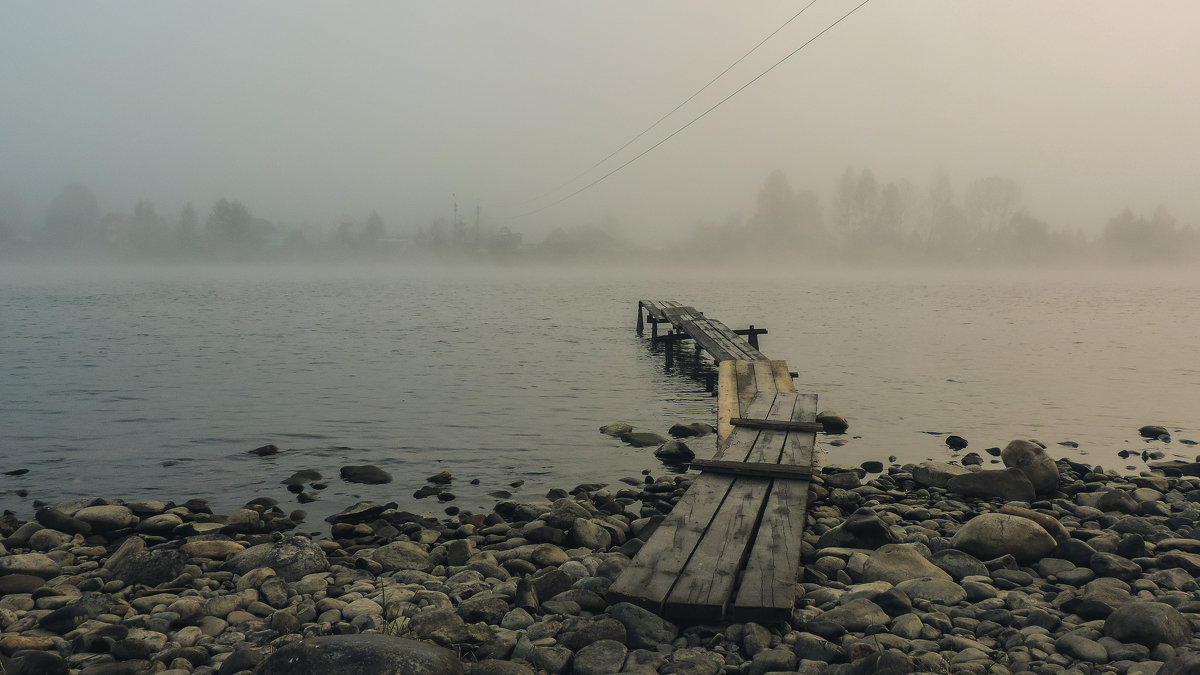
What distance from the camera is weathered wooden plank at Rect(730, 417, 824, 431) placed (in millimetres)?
9680

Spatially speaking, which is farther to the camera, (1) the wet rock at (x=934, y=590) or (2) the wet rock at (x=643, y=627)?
(1) the wet rock at (x=934, y=590)

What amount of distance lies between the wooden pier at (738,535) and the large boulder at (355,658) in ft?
4.45

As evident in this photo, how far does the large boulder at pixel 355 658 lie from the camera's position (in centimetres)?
400

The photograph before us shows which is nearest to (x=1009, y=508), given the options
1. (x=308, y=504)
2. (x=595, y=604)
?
(x=595, y=604)

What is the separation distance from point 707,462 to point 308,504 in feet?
15.5

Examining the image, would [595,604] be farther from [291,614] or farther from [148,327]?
[148,327]

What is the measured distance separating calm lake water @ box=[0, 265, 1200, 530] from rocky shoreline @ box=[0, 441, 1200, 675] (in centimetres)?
201

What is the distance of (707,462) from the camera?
25.5 feet

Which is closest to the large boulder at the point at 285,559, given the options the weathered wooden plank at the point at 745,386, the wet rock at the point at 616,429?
the weathered wooden plank at the point at 745,386

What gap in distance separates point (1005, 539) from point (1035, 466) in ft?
9.98

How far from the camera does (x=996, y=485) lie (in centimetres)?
854

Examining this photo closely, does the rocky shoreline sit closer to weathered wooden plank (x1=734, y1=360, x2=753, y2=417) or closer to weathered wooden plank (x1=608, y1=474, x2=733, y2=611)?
weathered wooden plank (x1=608, y1=474, x2=733, y2=611)

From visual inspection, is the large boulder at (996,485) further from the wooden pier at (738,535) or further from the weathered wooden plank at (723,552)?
the weathered wooden plank at (723,552)

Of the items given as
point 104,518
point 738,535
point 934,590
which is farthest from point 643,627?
point 104,518
